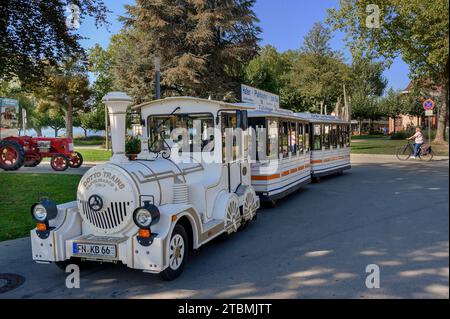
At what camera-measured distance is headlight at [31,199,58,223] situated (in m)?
4.90

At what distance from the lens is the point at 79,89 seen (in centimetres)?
3164

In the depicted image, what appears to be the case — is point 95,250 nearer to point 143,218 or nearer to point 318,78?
point 143,218

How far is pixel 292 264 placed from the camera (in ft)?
17.6

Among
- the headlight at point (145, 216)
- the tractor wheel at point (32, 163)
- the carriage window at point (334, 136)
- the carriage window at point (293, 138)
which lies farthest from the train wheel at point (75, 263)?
the tractor wheel at point (32, 163)

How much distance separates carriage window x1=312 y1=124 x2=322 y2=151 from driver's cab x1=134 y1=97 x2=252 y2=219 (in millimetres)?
7665

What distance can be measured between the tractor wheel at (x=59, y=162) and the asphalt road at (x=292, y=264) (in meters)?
9.89

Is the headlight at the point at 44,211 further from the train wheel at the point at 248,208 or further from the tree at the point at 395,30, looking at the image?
the tree at the point at 395,30

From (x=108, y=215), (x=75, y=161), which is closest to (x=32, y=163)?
(x=75, y=161)

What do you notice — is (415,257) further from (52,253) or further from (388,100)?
(388,100)

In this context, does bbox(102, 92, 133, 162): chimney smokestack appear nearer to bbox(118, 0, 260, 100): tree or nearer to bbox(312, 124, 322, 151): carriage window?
bbox(312, 124, 322, 151): carriage window

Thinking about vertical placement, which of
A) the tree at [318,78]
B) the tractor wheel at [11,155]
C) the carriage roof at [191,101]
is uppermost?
the tree at [318,78]

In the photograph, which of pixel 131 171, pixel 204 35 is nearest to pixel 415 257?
pixel 131 171

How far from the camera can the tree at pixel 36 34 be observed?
35.9 ft

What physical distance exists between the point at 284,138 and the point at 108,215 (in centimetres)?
652
